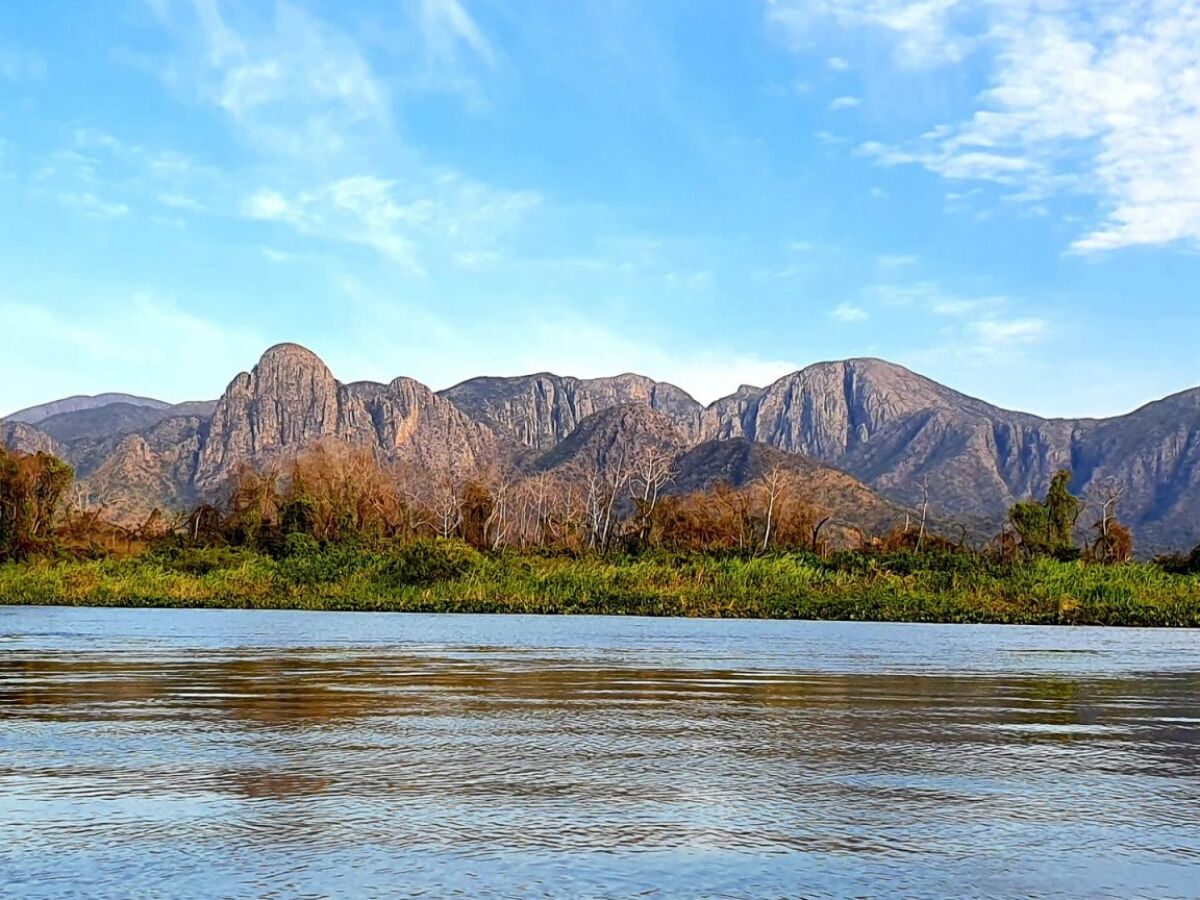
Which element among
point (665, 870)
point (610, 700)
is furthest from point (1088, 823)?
point (610, 700)

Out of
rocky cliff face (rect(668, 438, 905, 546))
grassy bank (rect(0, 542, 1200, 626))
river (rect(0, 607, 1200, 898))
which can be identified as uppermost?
rocky cliff face (rect(668, 438, 905, 546))

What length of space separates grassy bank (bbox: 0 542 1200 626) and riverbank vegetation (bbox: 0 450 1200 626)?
0.26 ft

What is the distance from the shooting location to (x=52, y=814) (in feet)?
24.5

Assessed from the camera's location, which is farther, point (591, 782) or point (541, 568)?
point (541, 568)

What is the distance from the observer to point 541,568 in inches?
2103

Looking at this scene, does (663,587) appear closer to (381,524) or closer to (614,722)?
(381,524)

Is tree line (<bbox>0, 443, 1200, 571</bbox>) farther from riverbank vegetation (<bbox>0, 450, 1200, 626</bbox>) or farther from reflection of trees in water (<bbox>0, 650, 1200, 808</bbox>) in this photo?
reflection of trees in water (<bbox>0, 650, 1200, 808</bbox>)

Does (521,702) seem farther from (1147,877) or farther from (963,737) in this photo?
(1147,877)

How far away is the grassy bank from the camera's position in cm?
4534

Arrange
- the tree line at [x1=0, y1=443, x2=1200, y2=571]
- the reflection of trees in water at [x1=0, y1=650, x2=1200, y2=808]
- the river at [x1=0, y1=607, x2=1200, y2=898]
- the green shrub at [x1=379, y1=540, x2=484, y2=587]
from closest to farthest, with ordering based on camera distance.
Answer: the river at [x1=0, y1=607, x2=1200, y2=898] < the reflection of trees in water at [x1=0, y1=650, x2=1200, y2=808] < the green shrub at [x1=379, y1=540, x2=484, y2=587] < the tree line at [x1=0, y1=443, x2=1200, y2=571]

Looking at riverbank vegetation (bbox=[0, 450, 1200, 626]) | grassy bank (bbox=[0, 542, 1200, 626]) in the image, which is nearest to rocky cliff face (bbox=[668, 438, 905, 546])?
riverbank vegetation (bbox=[0, 450, 1200, 626])

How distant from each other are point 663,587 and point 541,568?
648cm

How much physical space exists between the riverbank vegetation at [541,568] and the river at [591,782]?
2689cm

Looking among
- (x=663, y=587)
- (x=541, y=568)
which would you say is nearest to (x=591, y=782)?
(x=663, y=587)
